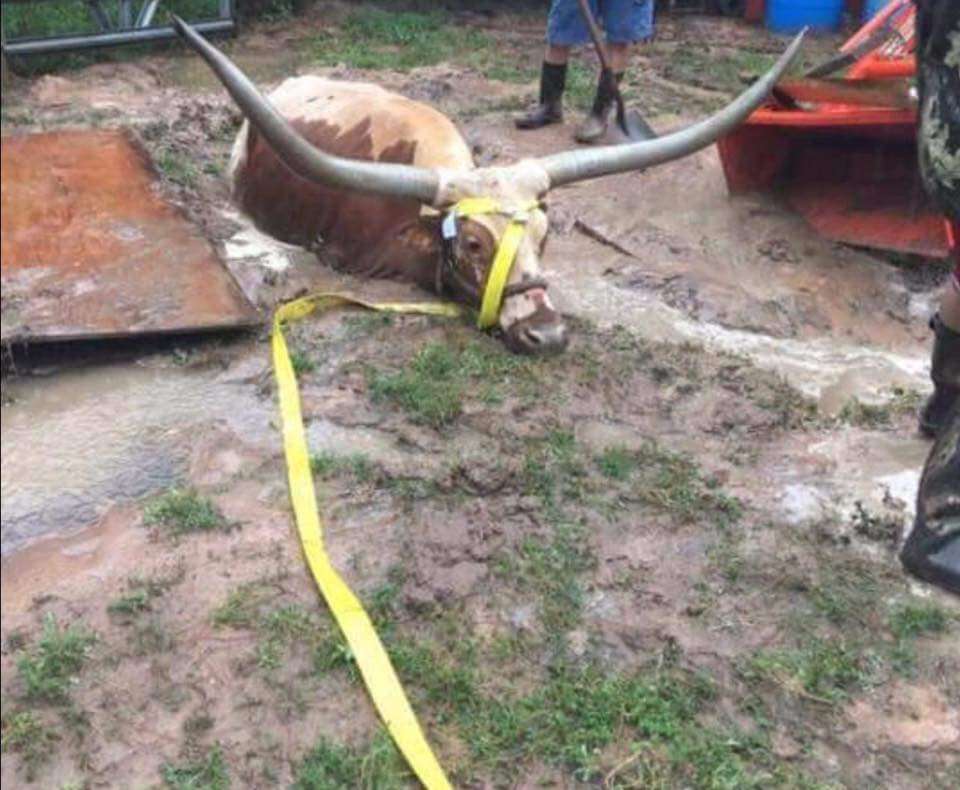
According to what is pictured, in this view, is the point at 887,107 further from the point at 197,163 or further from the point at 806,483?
the point at 197,163

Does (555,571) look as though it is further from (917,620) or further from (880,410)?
(880,410)

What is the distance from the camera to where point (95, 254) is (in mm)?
2027

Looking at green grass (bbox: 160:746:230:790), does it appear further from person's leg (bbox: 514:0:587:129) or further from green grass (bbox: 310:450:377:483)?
person's leg (bbox: 514:0:587:129)

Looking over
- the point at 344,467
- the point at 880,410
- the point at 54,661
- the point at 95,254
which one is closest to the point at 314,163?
the point at 344,467

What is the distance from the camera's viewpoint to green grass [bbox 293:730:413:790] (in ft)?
8.62

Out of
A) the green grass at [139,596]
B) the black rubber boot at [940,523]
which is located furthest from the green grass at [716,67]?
the green grass at [139,596]

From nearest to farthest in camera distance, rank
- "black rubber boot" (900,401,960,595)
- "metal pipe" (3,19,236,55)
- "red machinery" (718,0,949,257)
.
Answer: "metal pipe" (3,19,236,55), "black rubber boot" (900,401,960,595), "red machinery" (718,0,949,257)

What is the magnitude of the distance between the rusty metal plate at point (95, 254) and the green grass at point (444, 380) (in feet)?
1.79

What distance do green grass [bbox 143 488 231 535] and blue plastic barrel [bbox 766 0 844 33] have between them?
7333 millimetres

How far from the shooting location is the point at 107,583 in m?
3.06

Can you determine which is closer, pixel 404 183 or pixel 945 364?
pixel 945 364

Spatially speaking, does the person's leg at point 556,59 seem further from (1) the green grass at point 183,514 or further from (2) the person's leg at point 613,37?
(1) the green grass at point 183,514

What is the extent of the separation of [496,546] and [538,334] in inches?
49.4

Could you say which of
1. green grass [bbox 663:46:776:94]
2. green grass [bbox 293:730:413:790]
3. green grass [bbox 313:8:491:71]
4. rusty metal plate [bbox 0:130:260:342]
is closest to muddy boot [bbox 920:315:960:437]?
rusty metal plate [bbox 0:130:260:342]
